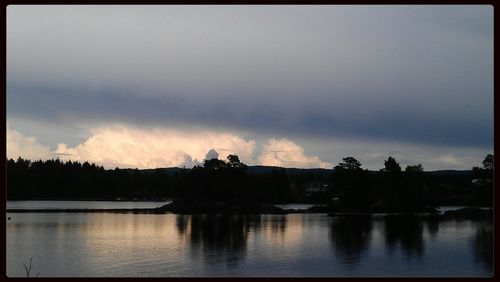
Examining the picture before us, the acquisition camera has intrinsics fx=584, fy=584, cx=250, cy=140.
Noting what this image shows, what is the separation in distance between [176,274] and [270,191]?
6371 centimetres

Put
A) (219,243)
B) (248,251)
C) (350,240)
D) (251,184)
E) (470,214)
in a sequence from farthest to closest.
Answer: (251,184), (470,214), (350,240), (219,243), (248,251)

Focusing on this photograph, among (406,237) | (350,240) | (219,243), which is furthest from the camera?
(406,237)

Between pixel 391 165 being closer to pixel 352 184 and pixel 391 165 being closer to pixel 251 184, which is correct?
pixel 352 184

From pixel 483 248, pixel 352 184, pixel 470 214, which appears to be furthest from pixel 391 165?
pixel 483 248

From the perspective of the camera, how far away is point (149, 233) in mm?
39094

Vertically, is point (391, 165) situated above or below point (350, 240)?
above

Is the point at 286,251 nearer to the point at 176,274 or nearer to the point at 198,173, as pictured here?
the point at 176,274

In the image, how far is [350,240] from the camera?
3594 centimetres

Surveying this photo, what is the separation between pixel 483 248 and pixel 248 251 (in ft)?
42.8

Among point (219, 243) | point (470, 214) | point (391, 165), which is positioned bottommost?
point (219, 243)

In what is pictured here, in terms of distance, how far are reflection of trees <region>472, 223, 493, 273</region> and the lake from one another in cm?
6

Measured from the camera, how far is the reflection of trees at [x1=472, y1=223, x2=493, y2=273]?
86.5 ft

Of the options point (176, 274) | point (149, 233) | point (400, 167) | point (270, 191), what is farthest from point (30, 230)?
point (270, 191)

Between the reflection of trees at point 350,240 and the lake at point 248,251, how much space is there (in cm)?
5
